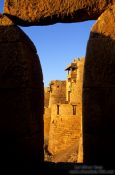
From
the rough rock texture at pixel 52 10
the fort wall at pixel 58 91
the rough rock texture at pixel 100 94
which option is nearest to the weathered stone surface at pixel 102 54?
the rough rock texture at pixel 100 94

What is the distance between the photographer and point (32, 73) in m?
5.55

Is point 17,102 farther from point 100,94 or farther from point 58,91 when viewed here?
point 58,91

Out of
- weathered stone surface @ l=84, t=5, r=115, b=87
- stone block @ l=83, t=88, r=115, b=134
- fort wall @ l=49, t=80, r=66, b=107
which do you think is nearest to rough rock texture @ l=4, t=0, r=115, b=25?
weathered stone surface @ l=84, t=5, r=115, b=87

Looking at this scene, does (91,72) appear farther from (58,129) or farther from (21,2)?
(58,129)

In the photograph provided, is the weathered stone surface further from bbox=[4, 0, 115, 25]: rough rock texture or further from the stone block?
→ bbox=[4, 0, 115, 25]: rough rock texture

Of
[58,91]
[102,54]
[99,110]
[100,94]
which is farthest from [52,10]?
[58,91]

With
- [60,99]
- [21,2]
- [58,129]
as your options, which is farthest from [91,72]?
[60,99]

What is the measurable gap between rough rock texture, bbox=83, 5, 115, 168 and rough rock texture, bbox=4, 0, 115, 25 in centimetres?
27

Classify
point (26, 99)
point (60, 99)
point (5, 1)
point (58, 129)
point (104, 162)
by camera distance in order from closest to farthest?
point (104, 162)
point (26, 99)
point (5, 1)
point (58, 129)
point (60, 99)

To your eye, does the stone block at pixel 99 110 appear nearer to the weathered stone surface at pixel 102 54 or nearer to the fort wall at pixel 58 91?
the weathered stone surface at pixel 102 54

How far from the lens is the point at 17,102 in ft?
17.5

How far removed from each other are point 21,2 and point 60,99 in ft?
113

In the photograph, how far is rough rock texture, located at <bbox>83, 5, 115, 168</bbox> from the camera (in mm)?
5051

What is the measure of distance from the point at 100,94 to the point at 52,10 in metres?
1.59
